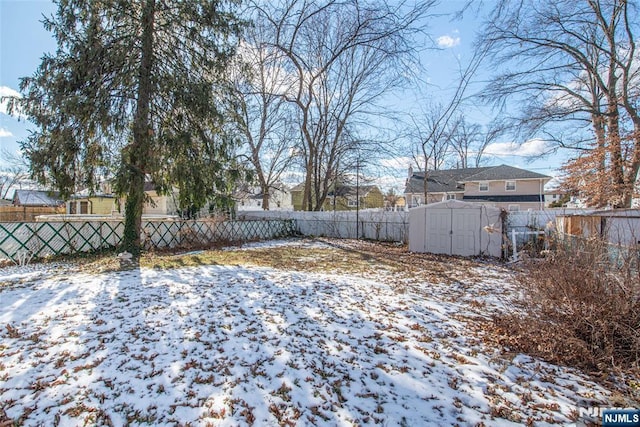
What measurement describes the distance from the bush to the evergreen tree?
26.3ft

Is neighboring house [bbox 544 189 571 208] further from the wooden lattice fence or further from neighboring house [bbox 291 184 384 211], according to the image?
the wooden lattice fence

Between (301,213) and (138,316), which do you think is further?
(301,213)

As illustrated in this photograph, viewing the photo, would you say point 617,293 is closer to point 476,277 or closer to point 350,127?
point 476,277

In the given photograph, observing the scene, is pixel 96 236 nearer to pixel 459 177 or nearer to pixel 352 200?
pixel 352 200

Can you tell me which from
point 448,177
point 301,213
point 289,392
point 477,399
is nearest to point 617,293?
point 477,399

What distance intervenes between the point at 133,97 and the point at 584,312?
9.64 meters

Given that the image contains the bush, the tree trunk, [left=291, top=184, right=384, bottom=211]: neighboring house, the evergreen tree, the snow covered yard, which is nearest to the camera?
the snow covered yard

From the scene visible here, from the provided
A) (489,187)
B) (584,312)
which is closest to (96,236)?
(584,312)

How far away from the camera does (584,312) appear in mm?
2994

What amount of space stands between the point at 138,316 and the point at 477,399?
3.90 metres

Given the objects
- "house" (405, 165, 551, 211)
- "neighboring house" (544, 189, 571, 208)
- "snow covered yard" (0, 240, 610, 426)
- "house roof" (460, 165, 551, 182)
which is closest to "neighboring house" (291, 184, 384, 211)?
"house" (405, 165, 551, 211)

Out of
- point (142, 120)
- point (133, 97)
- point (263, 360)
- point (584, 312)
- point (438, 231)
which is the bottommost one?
point (263, 360)

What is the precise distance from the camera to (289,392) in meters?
2.48

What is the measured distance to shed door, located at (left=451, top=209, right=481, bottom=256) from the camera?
9.85m
